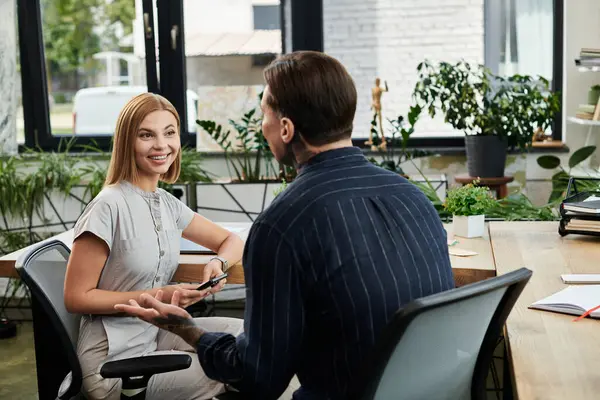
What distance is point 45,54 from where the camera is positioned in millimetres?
5684

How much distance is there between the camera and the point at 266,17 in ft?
17.8

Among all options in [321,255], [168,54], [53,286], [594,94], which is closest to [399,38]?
[594,94]

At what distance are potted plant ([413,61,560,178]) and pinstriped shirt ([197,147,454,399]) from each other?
3306 millimetres

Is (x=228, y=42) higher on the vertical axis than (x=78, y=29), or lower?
lower

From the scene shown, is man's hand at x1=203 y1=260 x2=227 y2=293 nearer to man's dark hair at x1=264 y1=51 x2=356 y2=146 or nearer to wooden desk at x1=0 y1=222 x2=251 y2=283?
wooden desk at x1=0 y1=222 x2=251 y2=283

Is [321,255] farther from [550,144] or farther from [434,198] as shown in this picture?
[550,144]

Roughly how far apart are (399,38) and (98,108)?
2.07 m

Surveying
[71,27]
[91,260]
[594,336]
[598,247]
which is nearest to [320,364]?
[594,336]

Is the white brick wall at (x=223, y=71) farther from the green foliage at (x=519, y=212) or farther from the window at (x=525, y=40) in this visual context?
the green foliage at (x=519, y=212)

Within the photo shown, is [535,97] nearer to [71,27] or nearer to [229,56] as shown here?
[229,56]

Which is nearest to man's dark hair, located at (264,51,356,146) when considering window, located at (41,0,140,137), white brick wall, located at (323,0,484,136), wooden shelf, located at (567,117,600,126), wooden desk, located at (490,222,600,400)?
wooden desk, located at (490,222,600,400)

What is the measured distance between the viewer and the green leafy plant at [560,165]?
4727 millimetres

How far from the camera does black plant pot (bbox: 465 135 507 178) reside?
474 cm

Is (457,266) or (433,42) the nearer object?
(457,266)
